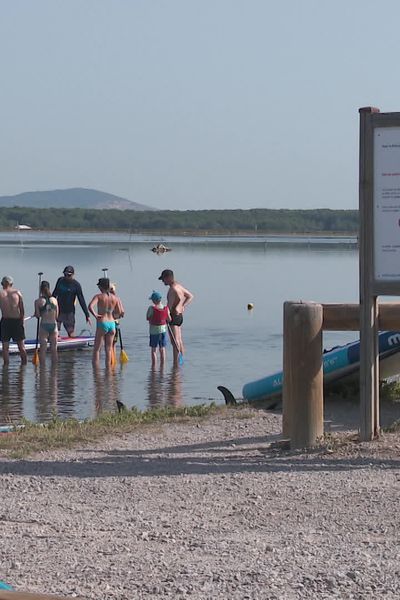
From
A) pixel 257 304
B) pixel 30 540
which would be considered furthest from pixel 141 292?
pixel 30 540

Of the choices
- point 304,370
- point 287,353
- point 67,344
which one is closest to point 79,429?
point 287,353

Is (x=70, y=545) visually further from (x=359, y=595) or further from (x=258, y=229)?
(x=258, y=229)

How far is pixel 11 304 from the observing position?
2027cm

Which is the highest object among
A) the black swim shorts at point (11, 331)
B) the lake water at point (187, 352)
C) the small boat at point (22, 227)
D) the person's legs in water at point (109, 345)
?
the small boat at point (22, 227)

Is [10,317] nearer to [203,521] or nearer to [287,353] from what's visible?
[287,353]

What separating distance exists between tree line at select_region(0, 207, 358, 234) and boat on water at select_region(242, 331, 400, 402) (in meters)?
143

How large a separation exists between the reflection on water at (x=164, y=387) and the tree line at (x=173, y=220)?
444ft

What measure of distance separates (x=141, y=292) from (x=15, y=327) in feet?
74.9

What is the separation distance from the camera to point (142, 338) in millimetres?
26156

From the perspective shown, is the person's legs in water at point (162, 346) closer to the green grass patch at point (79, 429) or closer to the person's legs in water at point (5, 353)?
the person's legs in water at point (5, 353)

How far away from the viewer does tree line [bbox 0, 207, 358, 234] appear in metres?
168

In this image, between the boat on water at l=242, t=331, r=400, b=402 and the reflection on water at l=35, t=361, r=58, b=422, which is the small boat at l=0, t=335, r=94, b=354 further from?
the boat on water at l=242, t=331, r=400, b=402

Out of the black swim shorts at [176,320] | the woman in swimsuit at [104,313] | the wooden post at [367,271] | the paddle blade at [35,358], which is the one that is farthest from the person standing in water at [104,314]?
the wooden post at [367,271]

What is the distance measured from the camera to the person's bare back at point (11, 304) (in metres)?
20.3
